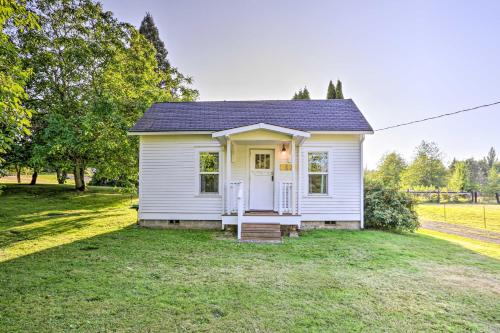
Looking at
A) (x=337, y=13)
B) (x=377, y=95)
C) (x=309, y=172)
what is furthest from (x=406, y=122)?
(x=309, y=172)

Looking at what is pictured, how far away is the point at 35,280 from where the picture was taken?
4344 millimetres

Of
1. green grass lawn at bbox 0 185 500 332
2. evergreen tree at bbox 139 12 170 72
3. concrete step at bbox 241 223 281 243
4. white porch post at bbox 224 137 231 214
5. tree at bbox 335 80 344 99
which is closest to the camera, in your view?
green grass lawn at bbox 0 185 500 332

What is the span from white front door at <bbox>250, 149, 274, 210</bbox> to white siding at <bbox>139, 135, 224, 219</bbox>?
1093mm

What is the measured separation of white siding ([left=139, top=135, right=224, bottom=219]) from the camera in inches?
353

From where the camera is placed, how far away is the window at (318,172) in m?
9.00

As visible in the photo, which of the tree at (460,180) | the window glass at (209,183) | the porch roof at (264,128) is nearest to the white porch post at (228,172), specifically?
the porch roof at (264,128)

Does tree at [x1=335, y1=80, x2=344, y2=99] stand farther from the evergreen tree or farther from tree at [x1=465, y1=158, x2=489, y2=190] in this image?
tree at [x1=465, y1=158, x2=489, y2=190]

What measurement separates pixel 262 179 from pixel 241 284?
5209 millimetres

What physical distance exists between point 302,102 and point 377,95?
8651 millimetres

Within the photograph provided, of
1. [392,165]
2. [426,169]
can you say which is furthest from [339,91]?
[426,169]

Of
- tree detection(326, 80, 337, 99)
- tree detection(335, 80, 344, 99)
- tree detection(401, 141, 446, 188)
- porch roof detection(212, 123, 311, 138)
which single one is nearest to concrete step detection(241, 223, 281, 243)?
porch roof detection(212, 123, 311, 138)

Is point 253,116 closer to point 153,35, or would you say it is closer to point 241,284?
point 241,284

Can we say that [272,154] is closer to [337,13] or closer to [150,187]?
[150,187]

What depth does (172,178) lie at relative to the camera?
904cm
